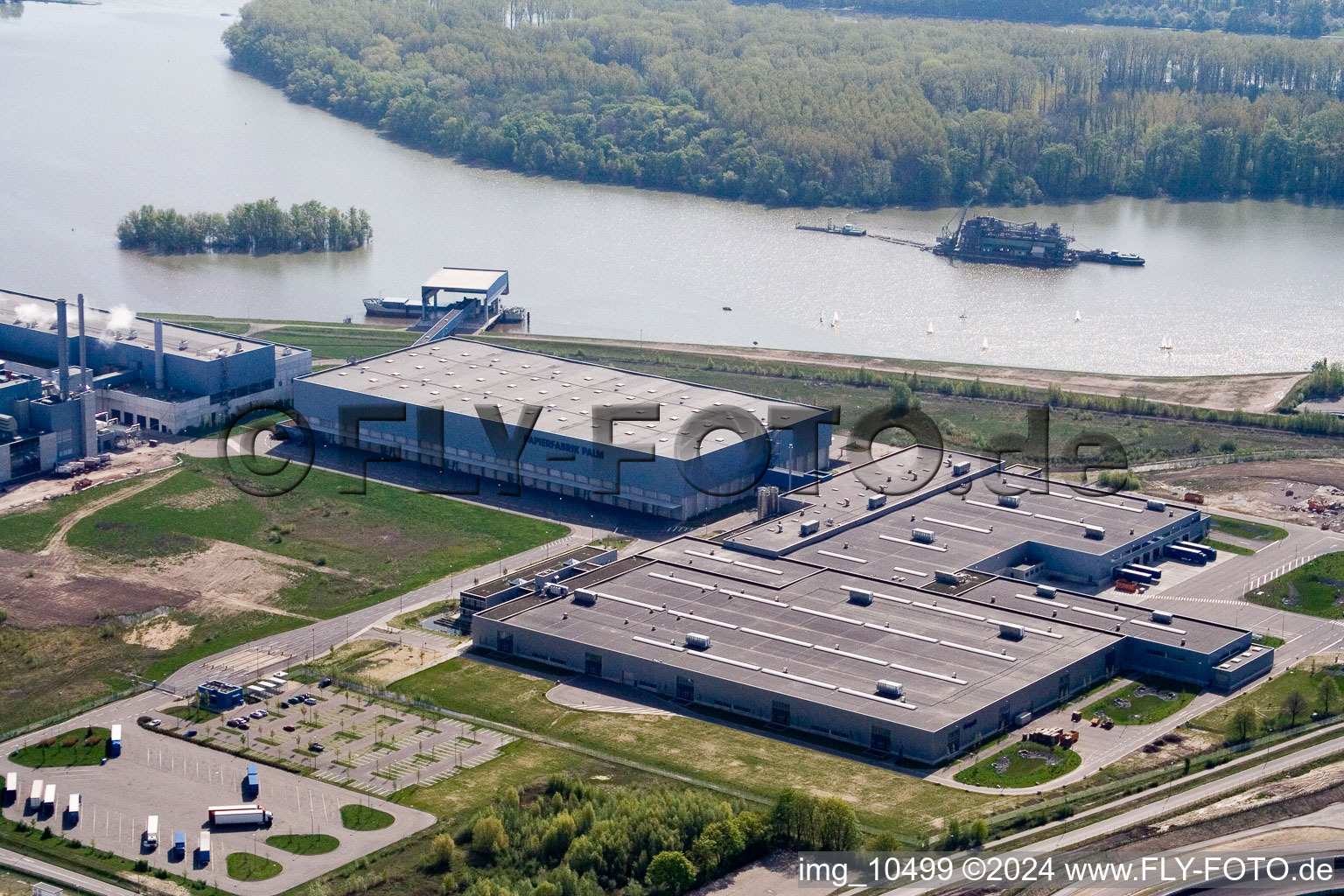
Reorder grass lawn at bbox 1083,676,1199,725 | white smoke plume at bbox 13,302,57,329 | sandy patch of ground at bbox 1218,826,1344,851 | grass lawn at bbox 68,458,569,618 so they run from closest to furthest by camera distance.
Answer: sandy patch of ground at bbox 1218,826,1344,851 → grass lawn at bbox 1083,676,1199,725 → grass lawn at bbox 68,458,569,618 → white smoke plume at bbox 13,302,57,329

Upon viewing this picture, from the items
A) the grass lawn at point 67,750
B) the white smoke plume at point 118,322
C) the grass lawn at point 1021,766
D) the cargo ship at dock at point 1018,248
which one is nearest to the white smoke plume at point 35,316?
the white smoke plume at point 118,322

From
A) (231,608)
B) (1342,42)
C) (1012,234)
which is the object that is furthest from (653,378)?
(1342,42)

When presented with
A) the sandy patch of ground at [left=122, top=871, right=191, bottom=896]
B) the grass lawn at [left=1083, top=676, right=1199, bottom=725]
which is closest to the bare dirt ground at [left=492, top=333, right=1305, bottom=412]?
the grass lawn at [left=1083, top=676, right=1199, bottom=725]

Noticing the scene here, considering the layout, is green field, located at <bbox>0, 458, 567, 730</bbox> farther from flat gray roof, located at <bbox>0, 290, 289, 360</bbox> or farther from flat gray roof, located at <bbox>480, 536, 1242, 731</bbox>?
flat gray roof, located at <bbox>0, 290, 289, 360</bbox>

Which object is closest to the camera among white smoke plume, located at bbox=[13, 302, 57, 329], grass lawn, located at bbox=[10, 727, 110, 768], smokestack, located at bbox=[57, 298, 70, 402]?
grass lawn, located at bbox=[10, 727, 110, 768]

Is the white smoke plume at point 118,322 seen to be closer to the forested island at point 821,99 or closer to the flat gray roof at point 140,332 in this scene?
the flat gray roof at point 140,332

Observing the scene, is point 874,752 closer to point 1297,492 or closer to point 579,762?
point 579,762

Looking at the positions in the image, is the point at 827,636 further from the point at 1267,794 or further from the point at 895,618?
the point at 1267,794
